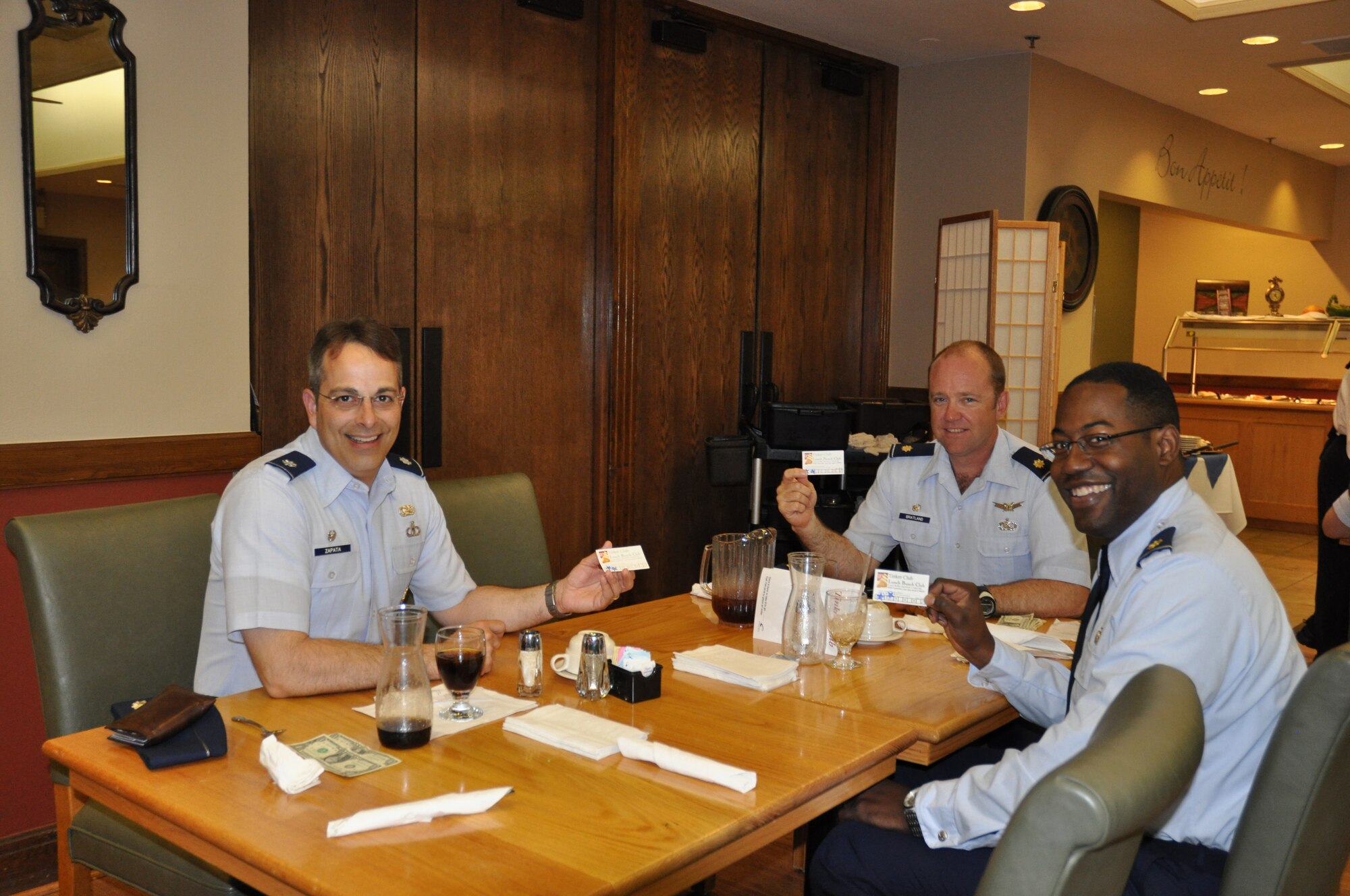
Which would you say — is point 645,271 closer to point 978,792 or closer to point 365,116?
point 365,116

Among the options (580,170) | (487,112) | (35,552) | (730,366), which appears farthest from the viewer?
(730,366)

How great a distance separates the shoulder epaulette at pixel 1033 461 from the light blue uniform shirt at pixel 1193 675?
3.90ft

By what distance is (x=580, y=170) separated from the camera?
15.6 feet

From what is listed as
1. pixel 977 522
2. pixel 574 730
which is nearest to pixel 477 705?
pixel 574 730

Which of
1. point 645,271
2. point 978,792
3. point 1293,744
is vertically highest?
point 645,271

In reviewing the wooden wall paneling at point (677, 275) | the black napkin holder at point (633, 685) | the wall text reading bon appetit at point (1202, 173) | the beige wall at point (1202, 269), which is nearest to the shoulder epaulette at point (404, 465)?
the black napkin holder at point (633, 685)

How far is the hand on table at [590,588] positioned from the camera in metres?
2.35

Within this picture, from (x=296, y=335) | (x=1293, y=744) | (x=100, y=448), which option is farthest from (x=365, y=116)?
(x=1293, y=744)

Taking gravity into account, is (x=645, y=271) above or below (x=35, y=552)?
above

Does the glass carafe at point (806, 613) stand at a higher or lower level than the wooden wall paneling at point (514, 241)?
lower

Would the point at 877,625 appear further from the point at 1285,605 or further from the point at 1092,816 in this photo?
the point at 1285,605

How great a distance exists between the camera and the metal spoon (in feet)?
5.48

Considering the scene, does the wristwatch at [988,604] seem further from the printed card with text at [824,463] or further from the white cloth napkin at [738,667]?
the white cloth napkin at [738,667]

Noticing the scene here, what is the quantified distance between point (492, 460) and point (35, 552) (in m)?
2.53
